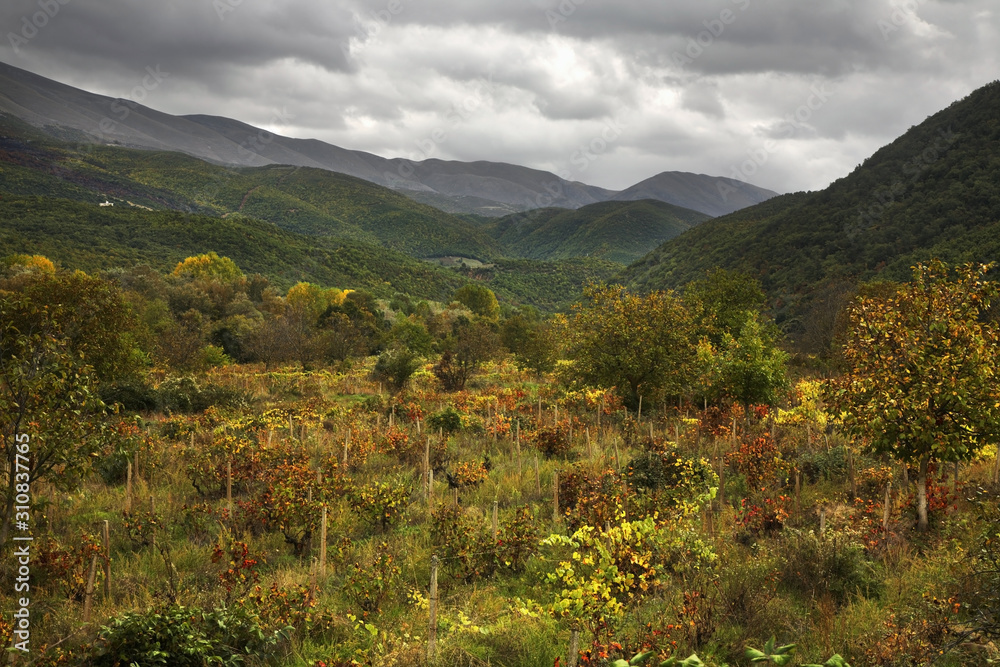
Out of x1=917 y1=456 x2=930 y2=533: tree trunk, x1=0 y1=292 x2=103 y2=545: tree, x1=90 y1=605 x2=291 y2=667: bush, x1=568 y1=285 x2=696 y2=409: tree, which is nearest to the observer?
x1=90 y1=605 x2=291 y2=667: bush

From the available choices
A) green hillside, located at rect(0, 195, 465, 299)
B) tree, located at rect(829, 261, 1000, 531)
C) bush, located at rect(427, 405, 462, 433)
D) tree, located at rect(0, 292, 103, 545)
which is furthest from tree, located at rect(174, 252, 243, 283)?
tree, located at rect(829, 261, 1000, 531)

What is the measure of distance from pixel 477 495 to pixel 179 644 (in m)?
7.68

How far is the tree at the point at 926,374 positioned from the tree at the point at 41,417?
11.1 meters

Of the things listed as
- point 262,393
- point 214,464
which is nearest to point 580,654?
point 214,464

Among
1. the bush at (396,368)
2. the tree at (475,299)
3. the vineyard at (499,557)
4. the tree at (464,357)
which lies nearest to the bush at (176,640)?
the vineyard at (499,557)

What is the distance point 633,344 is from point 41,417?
1748 cm

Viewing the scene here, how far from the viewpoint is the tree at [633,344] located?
20.5 metres

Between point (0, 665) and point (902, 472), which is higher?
point (902, 472)

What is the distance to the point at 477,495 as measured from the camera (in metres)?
13.0

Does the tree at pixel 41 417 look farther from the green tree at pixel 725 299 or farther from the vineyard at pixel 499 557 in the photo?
the green tree at pixel 725 299

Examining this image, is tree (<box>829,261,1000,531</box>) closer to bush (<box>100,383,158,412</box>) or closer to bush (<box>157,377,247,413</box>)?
bush (<box>157,377,247,413</box>)

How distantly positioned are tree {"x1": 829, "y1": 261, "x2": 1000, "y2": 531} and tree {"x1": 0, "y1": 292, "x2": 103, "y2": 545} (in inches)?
435

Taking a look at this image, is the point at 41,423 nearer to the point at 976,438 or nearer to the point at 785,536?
the point at 785,536

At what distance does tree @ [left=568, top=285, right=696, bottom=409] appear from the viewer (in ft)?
67.4
